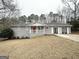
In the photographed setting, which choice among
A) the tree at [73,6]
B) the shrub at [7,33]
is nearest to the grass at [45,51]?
the shrub at [7,33]

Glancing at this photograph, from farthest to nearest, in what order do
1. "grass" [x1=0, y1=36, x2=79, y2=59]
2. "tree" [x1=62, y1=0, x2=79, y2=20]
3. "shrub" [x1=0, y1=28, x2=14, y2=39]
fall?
"tree" [x1=62, y1=0, x2=79, y2=20] < "shrub" [x1=0, y1=28, x2=14, y2=39] < "grass" [x1=0, y1=36, x2=79, y2=59]

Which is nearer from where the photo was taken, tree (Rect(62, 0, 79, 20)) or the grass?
the grass

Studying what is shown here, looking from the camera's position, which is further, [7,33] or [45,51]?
[7,33]

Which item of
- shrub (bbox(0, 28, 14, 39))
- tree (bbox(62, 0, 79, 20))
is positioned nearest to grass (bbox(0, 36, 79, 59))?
shrub (bbox(0, 28, 14, 39))

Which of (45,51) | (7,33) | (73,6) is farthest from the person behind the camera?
(73,6)

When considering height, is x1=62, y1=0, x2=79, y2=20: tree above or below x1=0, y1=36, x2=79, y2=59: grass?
above

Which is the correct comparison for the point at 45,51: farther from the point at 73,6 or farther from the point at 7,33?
the point at 73,6

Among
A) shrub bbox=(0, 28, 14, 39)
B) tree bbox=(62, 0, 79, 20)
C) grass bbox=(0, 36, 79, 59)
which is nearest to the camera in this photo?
grass bbox=(0, 36, 79, 59)

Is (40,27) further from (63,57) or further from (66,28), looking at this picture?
(63,57)

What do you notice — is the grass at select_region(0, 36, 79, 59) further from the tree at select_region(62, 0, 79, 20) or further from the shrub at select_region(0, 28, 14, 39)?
the tree at select_region(62, 0, 79, 20)

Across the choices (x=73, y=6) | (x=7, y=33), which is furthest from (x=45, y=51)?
(x=73, y=6)

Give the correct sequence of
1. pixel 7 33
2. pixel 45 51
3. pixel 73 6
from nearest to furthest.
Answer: pixel 45 51 → pixel 7 33 → pixel 73 6

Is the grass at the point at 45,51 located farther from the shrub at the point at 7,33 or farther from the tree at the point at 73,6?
the tree at the point at 73,6

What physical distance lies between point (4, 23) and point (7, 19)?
1.00 m
